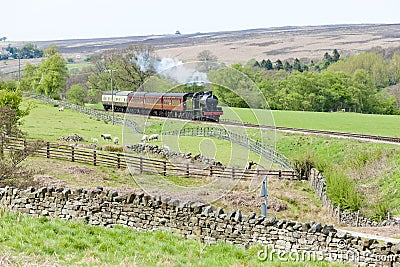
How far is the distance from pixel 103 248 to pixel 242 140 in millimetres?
35336

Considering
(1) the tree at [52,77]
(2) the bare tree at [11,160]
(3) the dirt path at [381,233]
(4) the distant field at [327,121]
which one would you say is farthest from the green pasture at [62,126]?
(3) the dirt path at [381,233]

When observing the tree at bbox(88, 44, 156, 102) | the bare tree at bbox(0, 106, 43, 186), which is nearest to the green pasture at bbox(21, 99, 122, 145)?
the bare tree at bbox(0, 106, 43, 186)

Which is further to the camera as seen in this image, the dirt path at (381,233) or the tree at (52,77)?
the tree at (52,77)

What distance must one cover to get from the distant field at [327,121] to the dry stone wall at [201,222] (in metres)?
36.8

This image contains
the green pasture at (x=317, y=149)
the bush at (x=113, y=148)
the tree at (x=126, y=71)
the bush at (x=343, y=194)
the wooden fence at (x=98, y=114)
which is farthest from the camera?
→ the tree at (x=126, y=71)

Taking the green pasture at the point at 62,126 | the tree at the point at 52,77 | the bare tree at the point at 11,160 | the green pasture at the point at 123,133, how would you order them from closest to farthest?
the bare tree at the point at 11,160 → the green pasture at the point at 123,133 → the green pasture at the point at 62,126 → the tree at the point at 52,77

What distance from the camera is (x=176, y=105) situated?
181 ft

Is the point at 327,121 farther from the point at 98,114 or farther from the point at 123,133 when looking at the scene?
the point at 123,133

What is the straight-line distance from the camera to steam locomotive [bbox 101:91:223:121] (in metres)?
53.0

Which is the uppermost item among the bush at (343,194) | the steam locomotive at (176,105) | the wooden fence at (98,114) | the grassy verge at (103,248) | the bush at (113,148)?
the steam locomotive at (176,105)

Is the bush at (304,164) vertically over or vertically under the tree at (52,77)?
under

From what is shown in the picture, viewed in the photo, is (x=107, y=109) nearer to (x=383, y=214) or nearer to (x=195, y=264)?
(x=383, y=214)

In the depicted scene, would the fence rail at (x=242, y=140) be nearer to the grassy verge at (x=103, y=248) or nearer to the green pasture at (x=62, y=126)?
the green pasture at (x=62, y=126)

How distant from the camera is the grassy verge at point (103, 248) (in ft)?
35.1
